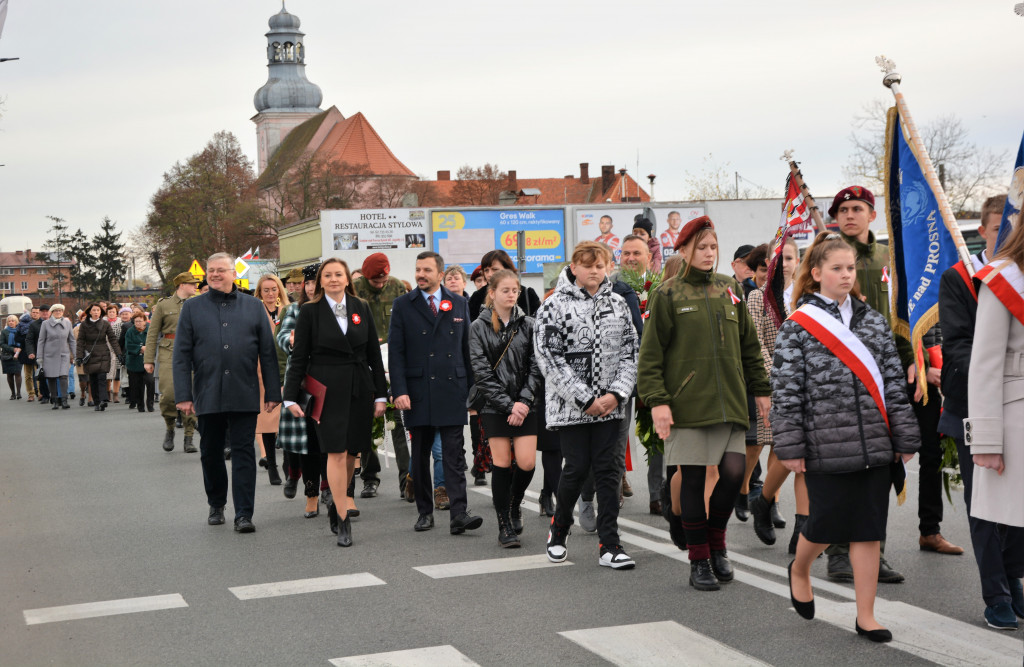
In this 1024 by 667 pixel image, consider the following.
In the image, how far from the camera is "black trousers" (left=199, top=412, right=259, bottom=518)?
9805 mm

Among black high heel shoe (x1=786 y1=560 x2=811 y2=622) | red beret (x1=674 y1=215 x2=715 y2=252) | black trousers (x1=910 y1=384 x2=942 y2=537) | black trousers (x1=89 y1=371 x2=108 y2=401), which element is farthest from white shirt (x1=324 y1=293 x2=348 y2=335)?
black trousers (x1=89 y1=371 x2=108 y2=401)

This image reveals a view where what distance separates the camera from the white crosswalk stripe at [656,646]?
5.58 metres

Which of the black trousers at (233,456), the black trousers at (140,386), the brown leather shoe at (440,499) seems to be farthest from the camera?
the black trousers at (140,386)

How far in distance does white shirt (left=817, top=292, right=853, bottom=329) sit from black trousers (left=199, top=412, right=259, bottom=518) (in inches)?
204

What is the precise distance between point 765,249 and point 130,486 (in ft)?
21.9

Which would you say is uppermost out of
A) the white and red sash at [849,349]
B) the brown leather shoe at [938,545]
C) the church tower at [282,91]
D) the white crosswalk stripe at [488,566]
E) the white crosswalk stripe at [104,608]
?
the church tower at [282,91]

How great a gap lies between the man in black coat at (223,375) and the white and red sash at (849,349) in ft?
16.4

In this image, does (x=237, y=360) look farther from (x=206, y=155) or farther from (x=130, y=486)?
(x=206, y=155)

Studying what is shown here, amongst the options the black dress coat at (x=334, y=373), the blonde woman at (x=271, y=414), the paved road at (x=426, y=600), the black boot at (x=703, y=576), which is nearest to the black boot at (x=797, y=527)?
the paved road at (x=426, y=600)

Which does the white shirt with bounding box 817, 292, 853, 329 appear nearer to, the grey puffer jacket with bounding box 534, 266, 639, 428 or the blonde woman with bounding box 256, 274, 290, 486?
the grey puffer jacket with bounding box 534, 266, 639, 428

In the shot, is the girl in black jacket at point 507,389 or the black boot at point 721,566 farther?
the girl in black jacket at point 507,389

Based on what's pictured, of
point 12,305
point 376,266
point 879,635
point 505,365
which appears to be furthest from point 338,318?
point 12,305

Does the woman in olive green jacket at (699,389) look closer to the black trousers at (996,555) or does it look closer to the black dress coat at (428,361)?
the black trousers at (996,555)

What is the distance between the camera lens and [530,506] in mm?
10359
